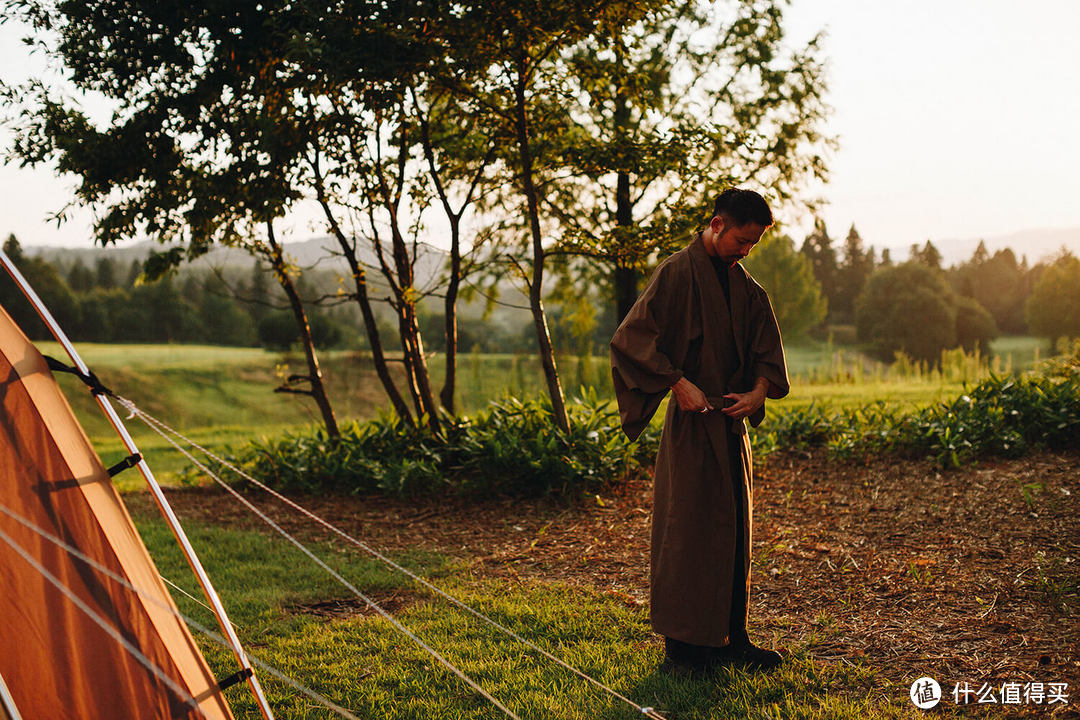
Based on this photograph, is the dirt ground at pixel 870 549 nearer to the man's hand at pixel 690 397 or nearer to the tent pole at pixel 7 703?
the man's hand at pixel 690 397

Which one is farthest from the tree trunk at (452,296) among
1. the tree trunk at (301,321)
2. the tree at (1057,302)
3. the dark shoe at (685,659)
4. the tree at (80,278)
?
the tree at (80,278)

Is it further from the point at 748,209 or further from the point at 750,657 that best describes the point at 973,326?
the point at 748,209

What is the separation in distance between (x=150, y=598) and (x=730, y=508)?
1945 mm

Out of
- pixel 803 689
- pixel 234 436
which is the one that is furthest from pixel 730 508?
pixel 234 436

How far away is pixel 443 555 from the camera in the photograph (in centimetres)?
492

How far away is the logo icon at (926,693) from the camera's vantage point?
2.72 meters

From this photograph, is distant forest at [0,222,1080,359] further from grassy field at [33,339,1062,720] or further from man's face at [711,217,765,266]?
man's face at [711,217,765,266]

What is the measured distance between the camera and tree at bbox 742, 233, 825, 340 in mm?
27078

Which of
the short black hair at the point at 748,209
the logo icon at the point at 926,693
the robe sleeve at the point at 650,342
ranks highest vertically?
the short black hair at the point at 748,209

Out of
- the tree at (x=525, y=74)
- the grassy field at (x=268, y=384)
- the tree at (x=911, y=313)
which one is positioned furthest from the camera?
the tree at (x=911, y=313)

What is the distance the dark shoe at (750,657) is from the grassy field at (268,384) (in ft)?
17.3

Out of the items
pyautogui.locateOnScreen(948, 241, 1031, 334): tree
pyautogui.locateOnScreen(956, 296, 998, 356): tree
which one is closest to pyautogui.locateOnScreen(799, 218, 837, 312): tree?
pyautogui.locateOnScreen(948, 241, 1031, 334): tree

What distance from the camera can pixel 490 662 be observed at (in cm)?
316

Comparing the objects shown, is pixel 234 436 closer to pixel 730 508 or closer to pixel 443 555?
pixel 443 555
